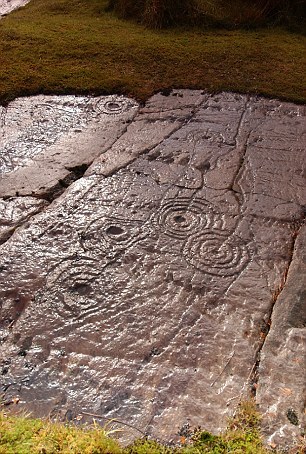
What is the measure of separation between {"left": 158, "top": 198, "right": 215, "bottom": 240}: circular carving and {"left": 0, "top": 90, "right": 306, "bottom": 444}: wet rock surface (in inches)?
0.5

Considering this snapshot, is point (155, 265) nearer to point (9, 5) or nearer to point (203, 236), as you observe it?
point (203, 236)

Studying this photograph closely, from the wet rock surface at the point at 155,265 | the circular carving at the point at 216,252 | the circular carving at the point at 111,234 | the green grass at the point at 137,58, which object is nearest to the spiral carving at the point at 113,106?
the wet rock surface at the point at 155,265

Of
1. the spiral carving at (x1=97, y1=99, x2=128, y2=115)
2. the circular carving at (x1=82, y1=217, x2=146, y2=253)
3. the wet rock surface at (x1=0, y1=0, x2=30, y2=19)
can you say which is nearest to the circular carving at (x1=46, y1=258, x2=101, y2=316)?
the circular carving at (x1=82, y1=217, x2=146, y2=253)

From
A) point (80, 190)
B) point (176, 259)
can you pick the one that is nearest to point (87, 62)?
point (80, 190)

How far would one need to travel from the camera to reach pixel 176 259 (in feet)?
8.89

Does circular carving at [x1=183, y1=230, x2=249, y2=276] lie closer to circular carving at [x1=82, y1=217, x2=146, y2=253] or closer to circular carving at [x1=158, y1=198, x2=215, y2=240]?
circular carving at [x1=158, y1=198, x2=215, y2=240]

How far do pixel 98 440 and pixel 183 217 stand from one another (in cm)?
157

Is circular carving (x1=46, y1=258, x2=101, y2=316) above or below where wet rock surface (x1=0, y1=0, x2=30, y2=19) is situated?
below

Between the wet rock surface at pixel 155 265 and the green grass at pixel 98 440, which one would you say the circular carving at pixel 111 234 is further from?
the green grass at pixel 98 440

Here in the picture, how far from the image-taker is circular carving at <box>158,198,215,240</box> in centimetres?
291

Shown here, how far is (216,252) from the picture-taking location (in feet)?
9.10

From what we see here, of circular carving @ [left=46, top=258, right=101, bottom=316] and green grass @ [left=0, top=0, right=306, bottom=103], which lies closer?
circular carving @ [left=46, top=258, right=101, bottom=316]

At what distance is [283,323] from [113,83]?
309 cm

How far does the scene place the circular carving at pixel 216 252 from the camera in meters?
2.67
